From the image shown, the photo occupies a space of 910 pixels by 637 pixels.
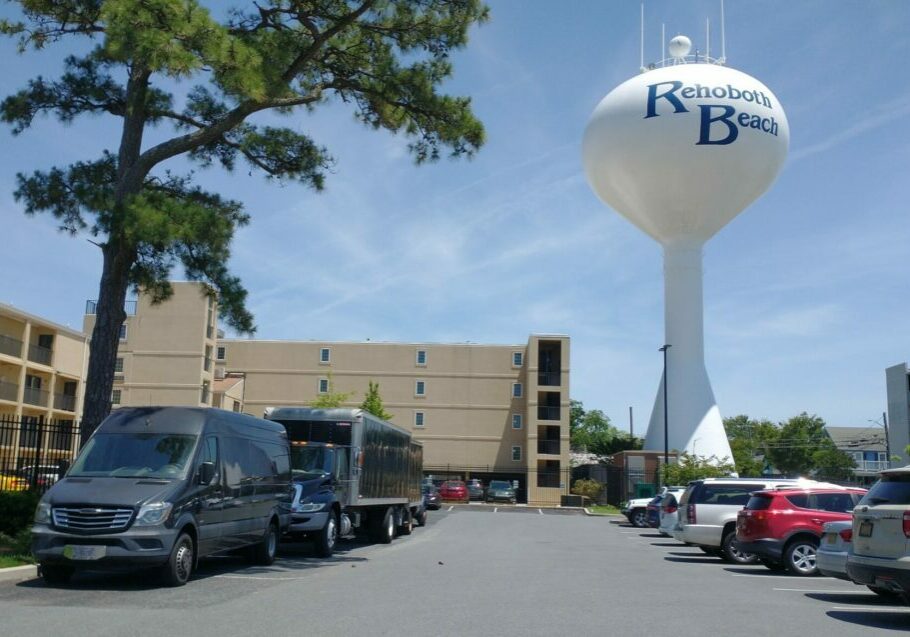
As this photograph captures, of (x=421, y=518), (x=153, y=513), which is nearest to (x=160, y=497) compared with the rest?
(x=153, y=513)

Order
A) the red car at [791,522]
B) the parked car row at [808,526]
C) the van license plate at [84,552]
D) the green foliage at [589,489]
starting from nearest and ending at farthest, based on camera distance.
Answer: the parked car row at [808,526]
the van license plate at [84,552]
the red car at [791,522]
the green foliage at [589,489]

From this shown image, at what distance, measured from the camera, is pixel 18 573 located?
12.1m

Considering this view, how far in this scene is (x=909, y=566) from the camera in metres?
9.82

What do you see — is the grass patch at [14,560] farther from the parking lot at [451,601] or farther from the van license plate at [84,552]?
the van license plate at [84,552]

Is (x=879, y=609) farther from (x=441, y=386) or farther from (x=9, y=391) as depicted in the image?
(x=441, y=386)

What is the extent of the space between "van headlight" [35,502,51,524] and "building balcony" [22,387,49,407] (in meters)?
39.5

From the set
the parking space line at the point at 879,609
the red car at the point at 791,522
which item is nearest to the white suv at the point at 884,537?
the parking space line at the point at 879,609

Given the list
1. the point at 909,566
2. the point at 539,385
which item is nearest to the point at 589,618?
the point at 909,566

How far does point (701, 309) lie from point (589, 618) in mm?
47396

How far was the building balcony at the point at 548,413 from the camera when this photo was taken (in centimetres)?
6762

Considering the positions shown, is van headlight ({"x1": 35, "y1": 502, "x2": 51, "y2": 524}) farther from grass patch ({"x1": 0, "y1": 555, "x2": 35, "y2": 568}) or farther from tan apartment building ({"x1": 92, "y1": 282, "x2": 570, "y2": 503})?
tan apartment building ({"x1": 92, "y1": 282, "x2": 570, "y2": 503})

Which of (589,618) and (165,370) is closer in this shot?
(589,618)

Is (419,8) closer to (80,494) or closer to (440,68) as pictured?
(440,68)

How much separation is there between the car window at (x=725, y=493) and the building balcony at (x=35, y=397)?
39240mm
